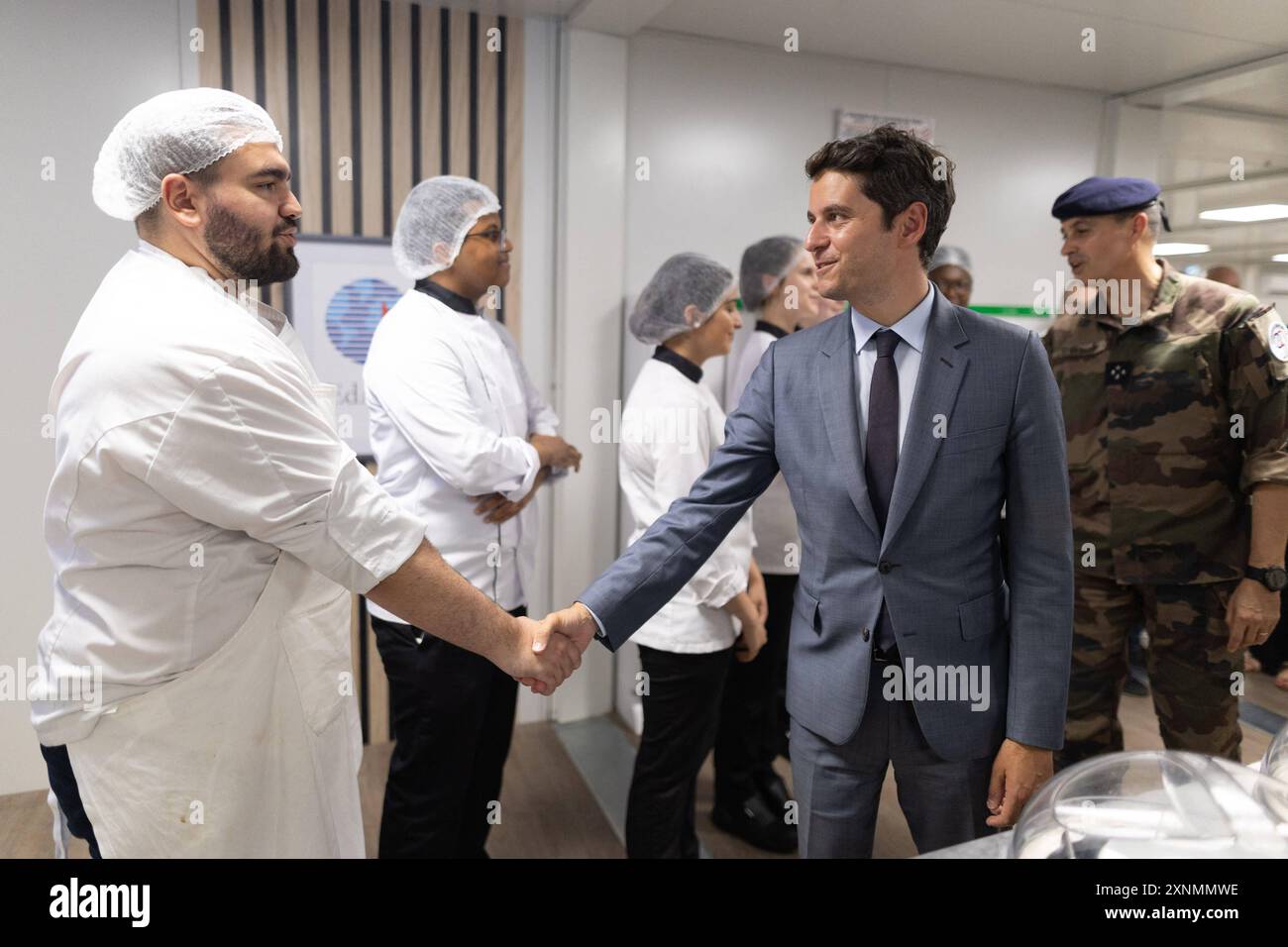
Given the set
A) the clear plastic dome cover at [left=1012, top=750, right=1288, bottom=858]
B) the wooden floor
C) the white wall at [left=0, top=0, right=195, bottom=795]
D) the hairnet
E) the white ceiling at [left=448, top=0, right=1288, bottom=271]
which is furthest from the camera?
the hairnet

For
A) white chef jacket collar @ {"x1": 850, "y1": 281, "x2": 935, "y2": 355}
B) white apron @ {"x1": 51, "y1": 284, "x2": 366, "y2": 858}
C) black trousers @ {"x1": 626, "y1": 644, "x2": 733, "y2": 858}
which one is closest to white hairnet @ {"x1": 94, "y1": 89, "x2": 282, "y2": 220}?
white apron @ {"x1": 51, "y1": 284, "x2": 366, "y2": 858}

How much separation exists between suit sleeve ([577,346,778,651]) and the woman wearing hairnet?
0.55 metres

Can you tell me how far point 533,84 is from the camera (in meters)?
3.38

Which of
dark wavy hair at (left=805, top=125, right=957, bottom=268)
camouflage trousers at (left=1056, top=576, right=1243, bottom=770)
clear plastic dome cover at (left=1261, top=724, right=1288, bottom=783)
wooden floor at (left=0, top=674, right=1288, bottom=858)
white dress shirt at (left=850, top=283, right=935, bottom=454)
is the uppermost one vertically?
dark wavy hair at (left=805, top=125, right=957, bottom=268)

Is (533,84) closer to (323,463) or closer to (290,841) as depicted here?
(323,463)

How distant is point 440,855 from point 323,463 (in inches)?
50.4

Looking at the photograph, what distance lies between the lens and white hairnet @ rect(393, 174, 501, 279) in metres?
2.34

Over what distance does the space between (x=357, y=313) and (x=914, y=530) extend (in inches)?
94.8

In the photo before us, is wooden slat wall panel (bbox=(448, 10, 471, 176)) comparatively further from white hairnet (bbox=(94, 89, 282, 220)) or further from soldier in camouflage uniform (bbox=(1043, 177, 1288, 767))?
soldier in camouflage uniform (bbox=(1043, 177, 1288, 767))

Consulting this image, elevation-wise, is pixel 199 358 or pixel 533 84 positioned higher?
pixel 533 84

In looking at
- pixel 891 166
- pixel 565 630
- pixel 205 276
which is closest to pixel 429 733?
pixel 565 630

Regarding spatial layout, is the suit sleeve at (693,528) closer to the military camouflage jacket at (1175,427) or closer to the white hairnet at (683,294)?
the white hairnet at (683,294)
